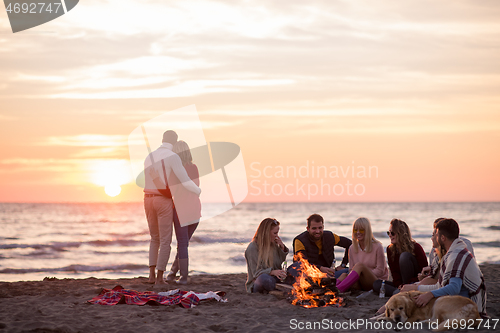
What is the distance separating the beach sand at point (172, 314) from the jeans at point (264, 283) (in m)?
0.12

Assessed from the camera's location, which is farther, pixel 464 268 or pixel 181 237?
pixel 181 237

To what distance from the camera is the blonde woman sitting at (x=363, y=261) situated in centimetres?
646

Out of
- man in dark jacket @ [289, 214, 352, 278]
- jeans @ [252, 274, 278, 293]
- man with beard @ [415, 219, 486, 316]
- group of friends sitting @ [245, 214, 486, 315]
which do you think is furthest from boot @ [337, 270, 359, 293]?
man with beard @ [415, 219, 486, 316]

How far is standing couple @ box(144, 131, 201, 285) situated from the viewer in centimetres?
729

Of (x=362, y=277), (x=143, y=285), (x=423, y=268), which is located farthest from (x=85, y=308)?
(x=423, y=268)

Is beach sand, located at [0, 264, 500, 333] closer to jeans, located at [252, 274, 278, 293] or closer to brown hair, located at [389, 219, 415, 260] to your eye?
jeans, located at [252, 274, 278, 293]

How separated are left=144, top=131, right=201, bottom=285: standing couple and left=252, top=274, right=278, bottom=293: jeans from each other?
1.42 m

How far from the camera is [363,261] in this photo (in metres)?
6.72

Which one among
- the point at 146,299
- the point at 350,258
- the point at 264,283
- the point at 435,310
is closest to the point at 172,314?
the point at 146,299

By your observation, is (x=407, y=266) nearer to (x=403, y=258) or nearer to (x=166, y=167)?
(x=403, y=258)

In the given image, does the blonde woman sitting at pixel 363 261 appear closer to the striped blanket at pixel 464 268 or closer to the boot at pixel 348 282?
the boot at pixel 348 282

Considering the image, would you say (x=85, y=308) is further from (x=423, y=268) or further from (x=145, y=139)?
(x=423, y=268)

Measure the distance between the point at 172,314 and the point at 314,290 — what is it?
1799 mm

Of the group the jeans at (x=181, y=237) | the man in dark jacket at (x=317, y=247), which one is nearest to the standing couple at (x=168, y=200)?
the jeans at (x=181, y=237)
